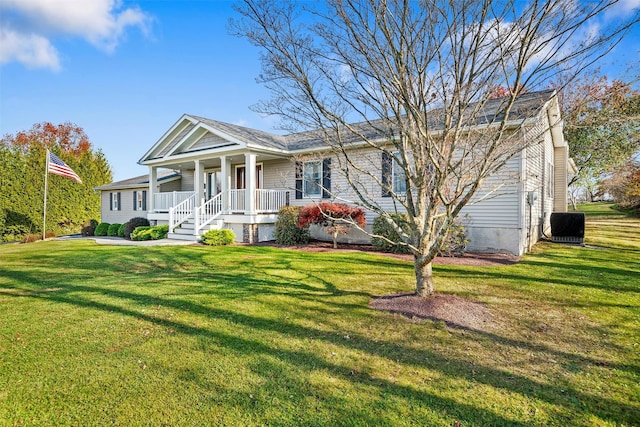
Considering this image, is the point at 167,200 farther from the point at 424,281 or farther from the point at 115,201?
the point at 424,281

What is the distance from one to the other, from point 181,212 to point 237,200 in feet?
9.24

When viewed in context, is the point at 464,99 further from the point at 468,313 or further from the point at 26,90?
the point at 26,90

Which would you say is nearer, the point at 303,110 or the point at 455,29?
the point at 455,29

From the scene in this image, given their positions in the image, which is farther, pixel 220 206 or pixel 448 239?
pixel 220 206

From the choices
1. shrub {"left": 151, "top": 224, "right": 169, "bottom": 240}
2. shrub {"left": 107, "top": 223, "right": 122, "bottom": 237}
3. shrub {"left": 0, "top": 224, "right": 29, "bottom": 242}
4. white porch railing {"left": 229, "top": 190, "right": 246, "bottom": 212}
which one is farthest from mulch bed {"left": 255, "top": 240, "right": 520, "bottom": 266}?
shrub {"left": 0, "top": 224, "right": 29, "bottom": 242}

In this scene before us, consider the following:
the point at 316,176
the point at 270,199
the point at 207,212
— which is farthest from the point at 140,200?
the point at 316,176

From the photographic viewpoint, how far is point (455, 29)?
13.9 feet

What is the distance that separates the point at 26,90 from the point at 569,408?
86.5 feet

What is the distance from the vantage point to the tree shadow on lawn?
2592 millimetres

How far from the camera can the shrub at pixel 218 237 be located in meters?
12.1

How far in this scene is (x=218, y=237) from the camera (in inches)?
480

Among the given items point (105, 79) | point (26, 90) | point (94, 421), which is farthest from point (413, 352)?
point (26, 90)

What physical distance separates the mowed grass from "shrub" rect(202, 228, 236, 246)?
5187mm

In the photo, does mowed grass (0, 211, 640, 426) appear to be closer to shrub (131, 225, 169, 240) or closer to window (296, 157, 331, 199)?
window (296, 157, 331, 199)
